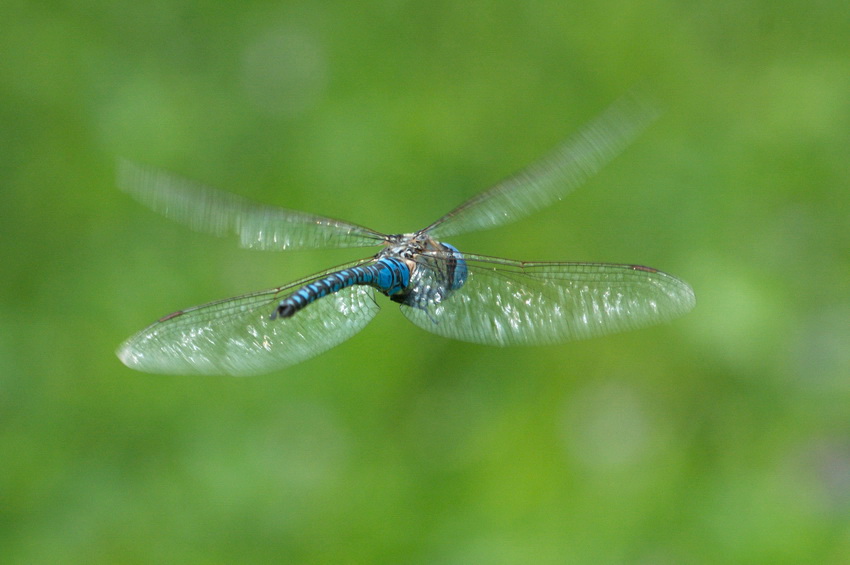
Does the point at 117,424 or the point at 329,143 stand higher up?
the point at 329,143

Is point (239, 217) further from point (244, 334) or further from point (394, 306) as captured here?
point (394, 306)

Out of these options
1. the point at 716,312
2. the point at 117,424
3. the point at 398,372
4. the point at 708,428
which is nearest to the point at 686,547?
the point at 708,428

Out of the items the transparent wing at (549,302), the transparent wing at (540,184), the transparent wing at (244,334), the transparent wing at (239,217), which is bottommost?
the transparent wing at (244,334)

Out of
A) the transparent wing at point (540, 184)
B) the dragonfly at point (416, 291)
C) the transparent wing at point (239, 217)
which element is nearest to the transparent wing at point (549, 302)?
the dragonfly at point (416, 291)

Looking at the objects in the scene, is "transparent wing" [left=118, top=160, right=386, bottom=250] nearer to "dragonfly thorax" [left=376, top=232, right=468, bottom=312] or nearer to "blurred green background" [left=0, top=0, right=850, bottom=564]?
"dragonfly thorax" [left=376, top=232, right=468, bottom=312]

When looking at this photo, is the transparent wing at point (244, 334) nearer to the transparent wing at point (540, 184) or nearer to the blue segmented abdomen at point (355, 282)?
the blue segmented abdomen at point (355, 282)

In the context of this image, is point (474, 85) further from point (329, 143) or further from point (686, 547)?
point (686, 547)

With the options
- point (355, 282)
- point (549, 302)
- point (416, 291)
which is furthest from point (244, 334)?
point (549, 302)
